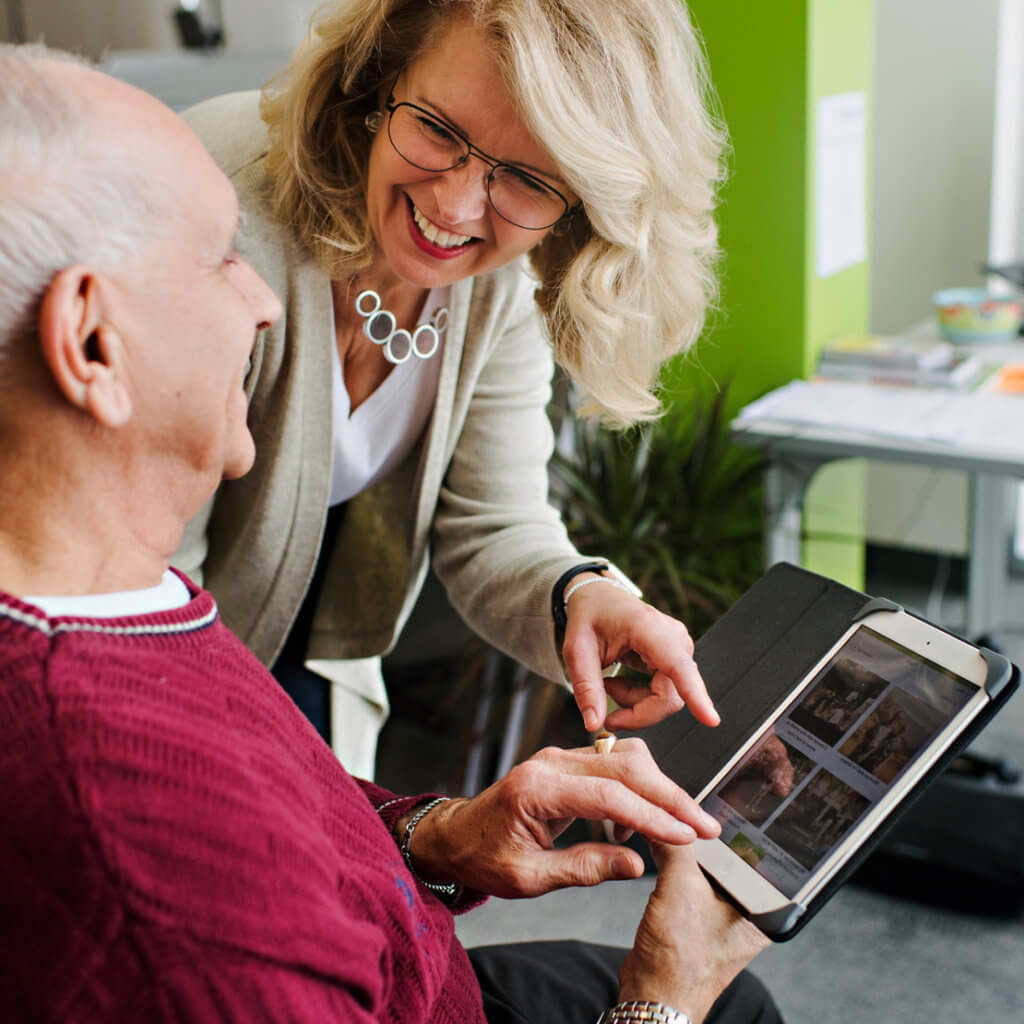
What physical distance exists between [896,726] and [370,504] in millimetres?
817

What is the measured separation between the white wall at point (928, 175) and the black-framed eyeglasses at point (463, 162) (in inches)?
83.8

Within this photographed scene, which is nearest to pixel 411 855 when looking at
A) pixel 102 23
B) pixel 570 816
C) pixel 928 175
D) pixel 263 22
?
pixel 570 816

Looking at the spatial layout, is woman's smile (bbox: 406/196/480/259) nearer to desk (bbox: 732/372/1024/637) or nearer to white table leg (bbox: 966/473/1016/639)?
desk (bbox: 732/372/1024/637)

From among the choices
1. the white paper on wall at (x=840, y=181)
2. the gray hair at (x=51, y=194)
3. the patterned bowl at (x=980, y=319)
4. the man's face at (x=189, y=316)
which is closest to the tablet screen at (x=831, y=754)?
the man's face at (x=189, y=316)

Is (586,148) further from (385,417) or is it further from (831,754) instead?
(831,754)

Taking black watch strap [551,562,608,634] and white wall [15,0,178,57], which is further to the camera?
white wall [15,0,178,57]

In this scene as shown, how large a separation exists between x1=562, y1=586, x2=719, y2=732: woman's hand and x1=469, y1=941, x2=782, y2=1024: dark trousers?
0.27m

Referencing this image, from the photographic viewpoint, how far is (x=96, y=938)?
573 millimetres

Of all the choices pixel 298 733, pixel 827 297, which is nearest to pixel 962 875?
pixel 827 297

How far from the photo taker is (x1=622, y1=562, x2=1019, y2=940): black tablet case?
0.94m

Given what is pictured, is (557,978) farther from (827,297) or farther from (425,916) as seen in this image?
(827,297)

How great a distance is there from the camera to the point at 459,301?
132 cm

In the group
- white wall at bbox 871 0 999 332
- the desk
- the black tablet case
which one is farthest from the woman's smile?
white wall at bbox 871 0 999 332

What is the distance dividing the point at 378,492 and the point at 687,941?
78 centimetres
